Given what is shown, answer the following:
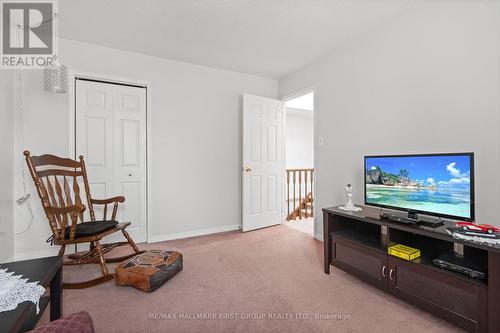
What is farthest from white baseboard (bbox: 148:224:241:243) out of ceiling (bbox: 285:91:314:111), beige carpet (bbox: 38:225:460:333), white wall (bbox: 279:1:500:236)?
ceiling (bbox: 285:91:314:111)

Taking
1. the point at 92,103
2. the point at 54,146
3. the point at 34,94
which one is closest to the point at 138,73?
the point at 92,103

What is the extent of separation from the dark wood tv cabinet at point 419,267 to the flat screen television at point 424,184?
0.15 metres

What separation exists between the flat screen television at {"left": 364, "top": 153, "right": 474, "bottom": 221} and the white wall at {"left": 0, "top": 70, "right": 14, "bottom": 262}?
11.3 feet

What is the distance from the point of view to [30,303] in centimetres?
99

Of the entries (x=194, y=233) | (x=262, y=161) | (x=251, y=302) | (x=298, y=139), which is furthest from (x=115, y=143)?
(x=298, y=139)

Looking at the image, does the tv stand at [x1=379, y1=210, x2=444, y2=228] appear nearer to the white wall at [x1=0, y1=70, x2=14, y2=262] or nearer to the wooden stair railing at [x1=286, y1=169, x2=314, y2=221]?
the wooden stair railing at [x1=286, y1=169, x2=314, y2=221]

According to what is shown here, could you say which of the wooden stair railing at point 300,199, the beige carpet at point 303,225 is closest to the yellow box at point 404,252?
the beige carpet at point 303,225

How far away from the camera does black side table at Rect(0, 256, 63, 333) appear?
88 centimetres

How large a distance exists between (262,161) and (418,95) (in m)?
2.16

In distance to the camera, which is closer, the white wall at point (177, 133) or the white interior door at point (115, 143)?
the white wall at point (177, 133)

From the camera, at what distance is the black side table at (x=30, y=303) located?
2.89 ft

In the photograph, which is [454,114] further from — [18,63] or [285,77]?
[18,63]

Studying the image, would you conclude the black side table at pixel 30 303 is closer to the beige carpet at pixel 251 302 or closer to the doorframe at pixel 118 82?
the beige carpet at pixel 251 302

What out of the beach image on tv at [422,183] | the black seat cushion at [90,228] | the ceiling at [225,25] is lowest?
the black seat cushion at [90,228]
